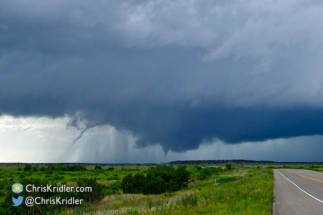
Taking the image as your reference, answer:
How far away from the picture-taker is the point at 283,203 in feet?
79.3

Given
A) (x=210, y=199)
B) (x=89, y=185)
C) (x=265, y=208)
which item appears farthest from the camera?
(x=89, y=185)

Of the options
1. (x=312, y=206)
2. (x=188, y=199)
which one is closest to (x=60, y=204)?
(x=188, y=199)

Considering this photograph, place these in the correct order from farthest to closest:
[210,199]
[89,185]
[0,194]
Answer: [0,194] < [89,185] < [210,199]

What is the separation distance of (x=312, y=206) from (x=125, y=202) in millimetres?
15548

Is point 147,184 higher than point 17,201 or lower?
lower

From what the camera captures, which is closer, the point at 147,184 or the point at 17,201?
the point at 17,201

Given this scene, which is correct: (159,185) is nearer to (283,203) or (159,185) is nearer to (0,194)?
(0,194)

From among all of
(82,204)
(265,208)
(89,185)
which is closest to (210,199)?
(265,208)

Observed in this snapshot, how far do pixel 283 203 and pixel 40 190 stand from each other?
17725 mm

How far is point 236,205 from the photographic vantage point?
22562 mm

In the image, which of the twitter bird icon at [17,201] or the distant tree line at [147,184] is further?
the distant tree line at [147,184]

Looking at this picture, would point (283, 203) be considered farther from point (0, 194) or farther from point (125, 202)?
point (0, 194)

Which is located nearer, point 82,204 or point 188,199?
point 188,199

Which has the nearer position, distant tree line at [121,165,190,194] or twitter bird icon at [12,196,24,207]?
twitter bird icon at [12,196,24,207]
